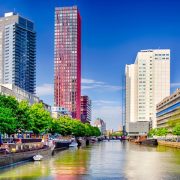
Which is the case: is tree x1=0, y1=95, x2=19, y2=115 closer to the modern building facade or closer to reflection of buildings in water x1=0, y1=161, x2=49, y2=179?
reflection of buildings in water x1=0, y1=161, x2=49, y2=179

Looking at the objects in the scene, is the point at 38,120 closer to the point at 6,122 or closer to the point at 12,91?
the point at 6,122

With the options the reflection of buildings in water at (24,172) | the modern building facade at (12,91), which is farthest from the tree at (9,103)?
the modern building facade at (12,91)

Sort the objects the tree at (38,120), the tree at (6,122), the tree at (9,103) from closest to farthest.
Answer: the tree at (6,122) → the tree at (9,103) → the tree at (38,120)

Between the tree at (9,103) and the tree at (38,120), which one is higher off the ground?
the tree at (9,103)

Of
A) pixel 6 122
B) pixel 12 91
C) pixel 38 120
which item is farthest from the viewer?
pixel 12 91

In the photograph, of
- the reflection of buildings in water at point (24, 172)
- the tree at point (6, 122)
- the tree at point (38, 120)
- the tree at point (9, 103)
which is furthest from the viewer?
the tree at point (38, 120)

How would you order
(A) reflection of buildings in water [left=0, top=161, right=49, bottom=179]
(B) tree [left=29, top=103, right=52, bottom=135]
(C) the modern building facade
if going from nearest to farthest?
(A) reflection of buildings in water [left=0, top=161, right=49, bottom=179] < (B) tree [left=29, top=103, right=52, bottom=135] < (C) the modern building facade

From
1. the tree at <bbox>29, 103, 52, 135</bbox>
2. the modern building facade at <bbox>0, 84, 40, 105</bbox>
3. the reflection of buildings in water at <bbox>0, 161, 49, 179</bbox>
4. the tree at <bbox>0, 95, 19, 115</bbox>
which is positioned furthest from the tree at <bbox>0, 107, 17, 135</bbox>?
the modern building facade at <bbox>0, 84, 40, 105</bbox>

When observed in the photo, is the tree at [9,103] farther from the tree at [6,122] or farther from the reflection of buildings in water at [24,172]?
the reflection of buildings in water at [24,172]

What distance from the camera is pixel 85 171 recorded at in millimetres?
73500

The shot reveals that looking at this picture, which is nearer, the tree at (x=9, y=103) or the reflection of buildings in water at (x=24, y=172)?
the reflection of buildings in water at (x=24, y=172)

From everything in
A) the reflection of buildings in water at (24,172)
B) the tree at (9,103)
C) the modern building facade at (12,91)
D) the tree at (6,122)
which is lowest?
the reflection of buildings in water at (24,172)

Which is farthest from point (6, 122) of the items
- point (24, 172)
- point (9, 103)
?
point (24, 172)

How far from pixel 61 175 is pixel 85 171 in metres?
7.60
